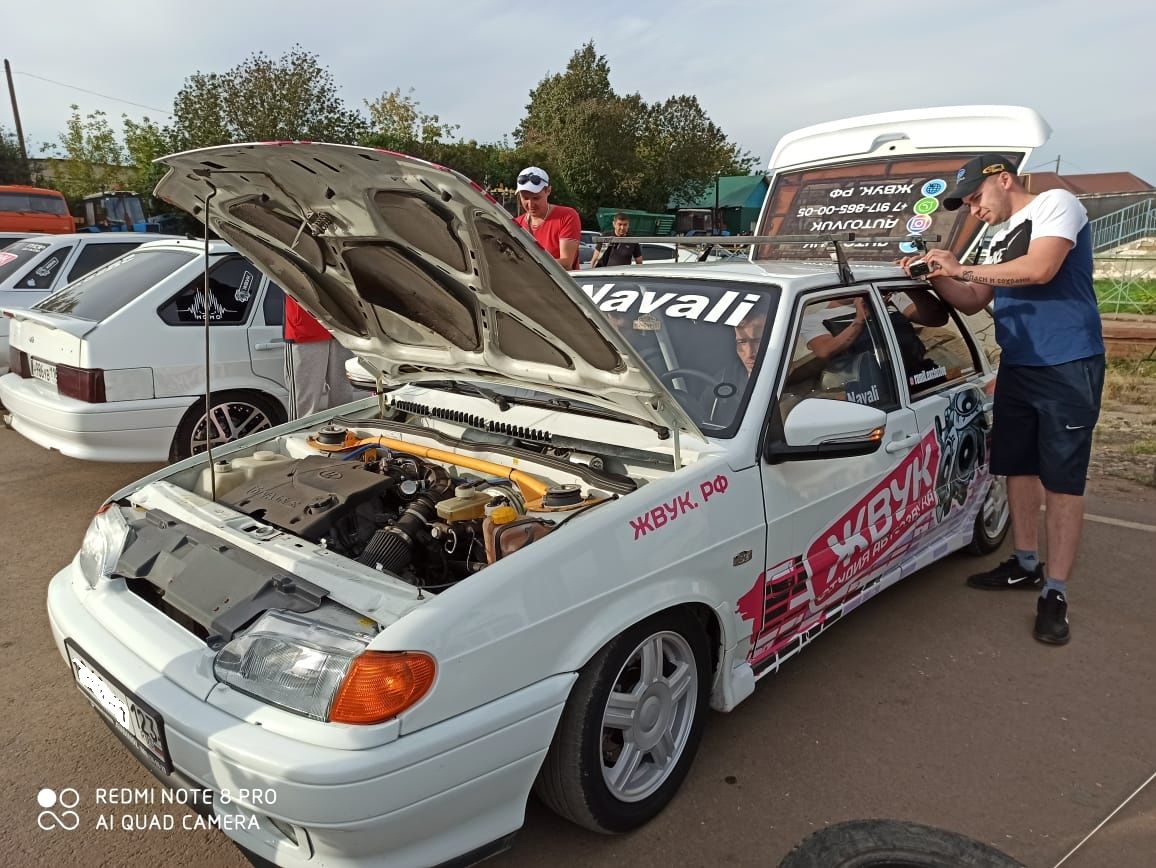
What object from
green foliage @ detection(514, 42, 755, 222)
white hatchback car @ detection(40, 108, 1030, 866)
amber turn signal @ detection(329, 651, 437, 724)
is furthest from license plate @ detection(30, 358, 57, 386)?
green foliage @ detection(514, 42, 755, 222)

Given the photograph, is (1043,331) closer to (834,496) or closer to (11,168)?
(834,496)

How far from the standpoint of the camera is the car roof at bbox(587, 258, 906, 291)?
3029mm

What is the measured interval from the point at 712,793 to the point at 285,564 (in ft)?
4.93

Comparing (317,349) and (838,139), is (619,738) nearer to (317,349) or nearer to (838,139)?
(317,349)

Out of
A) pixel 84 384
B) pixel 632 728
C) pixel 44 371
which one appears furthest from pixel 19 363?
pixel 632 728

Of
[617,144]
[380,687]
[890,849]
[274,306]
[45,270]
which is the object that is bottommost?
[890,849]

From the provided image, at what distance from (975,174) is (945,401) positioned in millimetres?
1086

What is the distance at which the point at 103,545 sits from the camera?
2590 millimetres

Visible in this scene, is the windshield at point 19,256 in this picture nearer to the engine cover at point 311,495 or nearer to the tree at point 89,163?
the engine cover at point 311,495

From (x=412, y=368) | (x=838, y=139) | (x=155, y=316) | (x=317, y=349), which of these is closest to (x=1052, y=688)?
Result: (x=412, y=368)

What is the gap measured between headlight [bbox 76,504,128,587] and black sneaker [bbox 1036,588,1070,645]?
3.68 m

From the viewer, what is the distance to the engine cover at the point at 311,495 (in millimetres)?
2521

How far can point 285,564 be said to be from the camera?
2.25 m

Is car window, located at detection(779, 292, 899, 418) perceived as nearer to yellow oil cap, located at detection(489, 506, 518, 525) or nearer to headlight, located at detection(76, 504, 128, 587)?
yellow oil cap, located at detection(489, 506, 518, 525)
